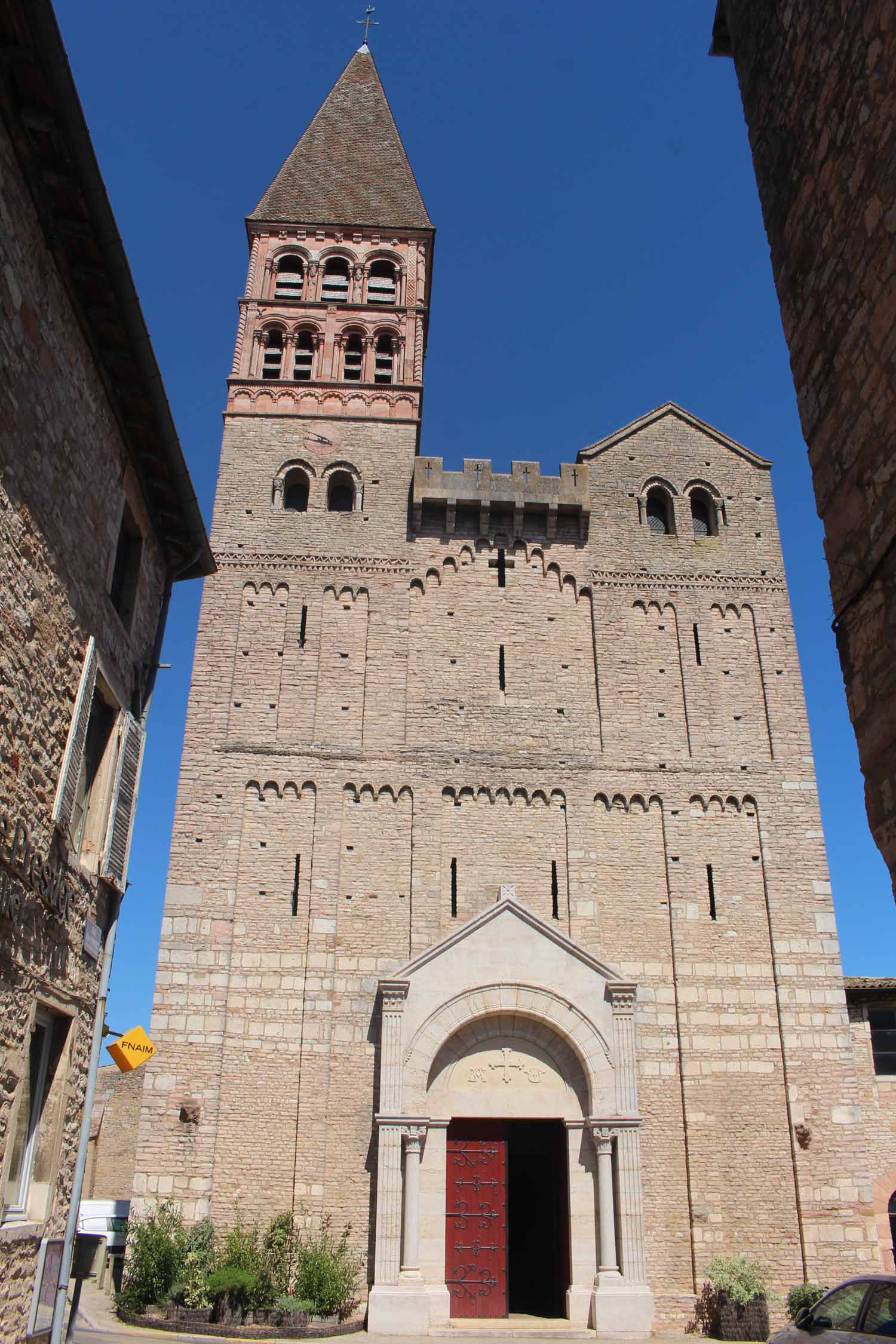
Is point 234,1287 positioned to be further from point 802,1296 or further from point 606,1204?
point 802,1296

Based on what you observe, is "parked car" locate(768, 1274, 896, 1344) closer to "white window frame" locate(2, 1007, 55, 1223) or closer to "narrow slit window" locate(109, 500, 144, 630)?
"white window frame" locate(2, 1007, 55, 1223)

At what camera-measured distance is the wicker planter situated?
14906mm

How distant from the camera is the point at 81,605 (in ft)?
29.6

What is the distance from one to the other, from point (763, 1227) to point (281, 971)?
872cm

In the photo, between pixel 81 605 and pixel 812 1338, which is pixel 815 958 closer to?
pixel 812 1338

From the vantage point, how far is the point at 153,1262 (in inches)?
572

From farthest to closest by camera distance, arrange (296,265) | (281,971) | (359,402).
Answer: (296,265), (359,402), (281,971)

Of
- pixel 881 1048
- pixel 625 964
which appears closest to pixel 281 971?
pixel 625 964

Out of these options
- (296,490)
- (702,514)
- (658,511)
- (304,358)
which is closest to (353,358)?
(304,358)

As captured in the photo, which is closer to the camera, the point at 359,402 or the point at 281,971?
the point at 281,971

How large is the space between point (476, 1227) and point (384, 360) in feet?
58.4

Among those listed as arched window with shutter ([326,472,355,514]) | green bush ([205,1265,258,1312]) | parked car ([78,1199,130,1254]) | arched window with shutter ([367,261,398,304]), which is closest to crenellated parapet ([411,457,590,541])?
arched window with shutter ([326,472,355,514])

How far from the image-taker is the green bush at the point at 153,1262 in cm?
1443

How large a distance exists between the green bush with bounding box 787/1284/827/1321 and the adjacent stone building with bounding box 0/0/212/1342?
1177cm
